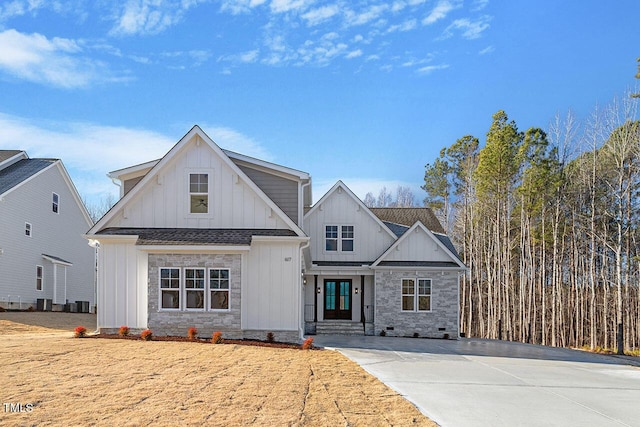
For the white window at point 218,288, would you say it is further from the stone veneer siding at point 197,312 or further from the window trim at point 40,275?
the window trim at point 40,275

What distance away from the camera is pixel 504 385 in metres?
11.5

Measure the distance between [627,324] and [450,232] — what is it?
14.5 meters

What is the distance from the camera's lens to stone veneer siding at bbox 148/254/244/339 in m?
17.4

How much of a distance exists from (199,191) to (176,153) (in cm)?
134

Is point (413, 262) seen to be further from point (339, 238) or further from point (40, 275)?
point (40, 275)

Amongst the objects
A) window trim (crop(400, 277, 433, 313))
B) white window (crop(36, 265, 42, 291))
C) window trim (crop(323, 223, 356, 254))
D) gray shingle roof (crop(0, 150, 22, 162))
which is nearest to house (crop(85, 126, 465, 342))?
window trim (crop(323, 223, 356, 254))

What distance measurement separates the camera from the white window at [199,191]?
18.6m

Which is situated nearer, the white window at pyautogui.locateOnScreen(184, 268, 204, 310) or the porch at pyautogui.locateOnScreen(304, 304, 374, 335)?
the white window at pyautogui.locateOnScreen(184, 268, 204, 310)

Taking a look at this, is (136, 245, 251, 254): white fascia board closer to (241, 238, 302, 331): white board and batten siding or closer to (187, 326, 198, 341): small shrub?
(241, 238, 302, 331): white board and batten siding

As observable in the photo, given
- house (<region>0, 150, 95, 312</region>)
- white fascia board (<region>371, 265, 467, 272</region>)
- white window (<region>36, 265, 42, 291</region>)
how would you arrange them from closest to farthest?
white fascia board (<region>371, 265, 467, 272</region>) → house (<region>0, 150, 95, 312</region>) → white window (<region>36, 265, 42, 291</region>)

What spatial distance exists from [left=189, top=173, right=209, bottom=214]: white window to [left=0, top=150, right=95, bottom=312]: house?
11.8 meters

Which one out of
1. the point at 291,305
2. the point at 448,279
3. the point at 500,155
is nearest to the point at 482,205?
the point at 500,155

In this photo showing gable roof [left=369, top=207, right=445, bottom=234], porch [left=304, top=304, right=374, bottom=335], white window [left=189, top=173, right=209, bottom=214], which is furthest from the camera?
gable roof [left=369, top=207, right=445, bottom=234]

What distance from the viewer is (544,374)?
44.3 feet
